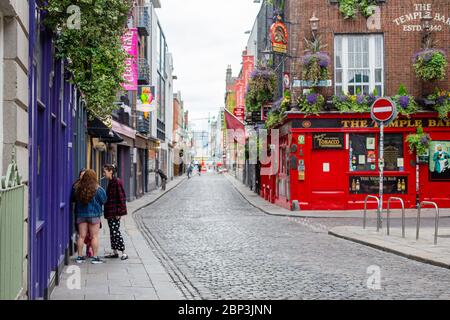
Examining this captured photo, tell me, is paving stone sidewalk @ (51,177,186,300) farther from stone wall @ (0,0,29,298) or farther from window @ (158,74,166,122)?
window @ (158,74,166,122)

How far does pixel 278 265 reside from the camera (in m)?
11.2

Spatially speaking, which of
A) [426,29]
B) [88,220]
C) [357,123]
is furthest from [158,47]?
[88,220]

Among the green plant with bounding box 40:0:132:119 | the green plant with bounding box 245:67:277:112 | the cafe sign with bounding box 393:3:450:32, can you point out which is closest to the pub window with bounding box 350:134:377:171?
the cafe sign with bounding box 393:3:450:32

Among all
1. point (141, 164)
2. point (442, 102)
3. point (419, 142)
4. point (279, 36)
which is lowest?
point (141, 164)

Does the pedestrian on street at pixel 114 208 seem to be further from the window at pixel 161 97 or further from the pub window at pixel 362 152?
the window at pixel 161 97

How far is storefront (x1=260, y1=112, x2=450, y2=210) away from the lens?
25141 mm

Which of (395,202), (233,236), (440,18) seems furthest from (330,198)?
(233,236)

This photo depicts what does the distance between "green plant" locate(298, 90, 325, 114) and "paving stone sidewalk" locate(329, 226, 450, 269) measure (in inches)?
323

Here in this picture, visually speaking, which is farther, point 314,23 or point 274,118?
point 274,118

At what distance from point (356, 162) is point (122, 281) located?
1738 cm

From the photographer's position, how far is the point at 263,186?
118 feet

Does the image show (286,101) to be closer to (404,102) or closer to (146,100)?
(404,102)

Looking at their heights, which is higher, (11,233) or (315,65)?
(315,65)
